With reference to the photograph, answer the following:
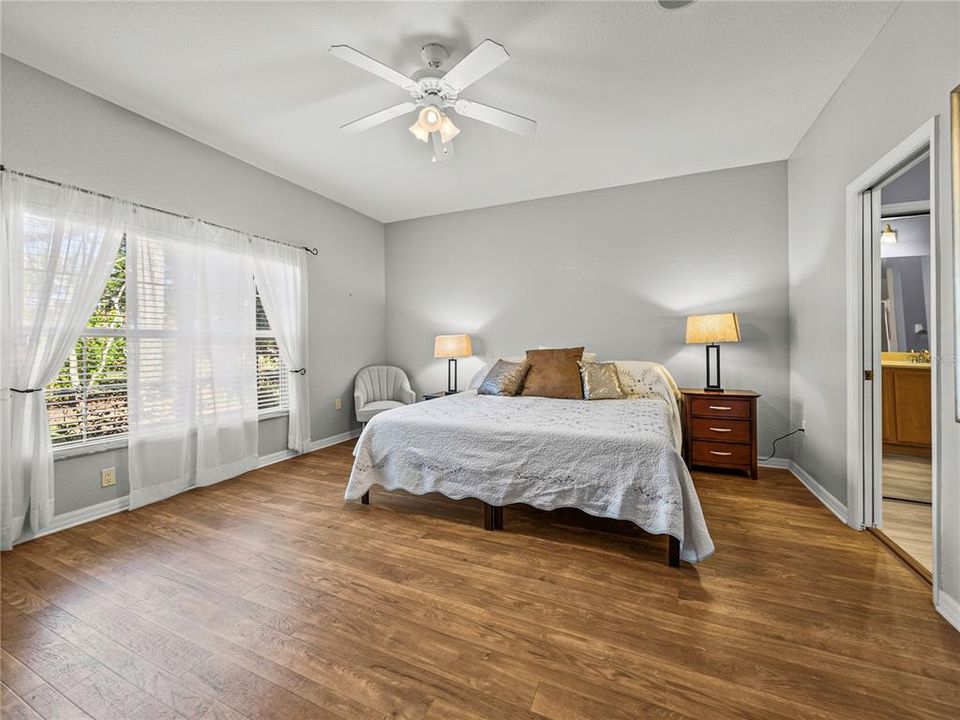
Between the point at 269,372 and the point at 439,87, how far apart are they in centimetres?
287

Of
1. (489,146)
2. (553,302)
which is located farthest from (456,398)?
(489,146)

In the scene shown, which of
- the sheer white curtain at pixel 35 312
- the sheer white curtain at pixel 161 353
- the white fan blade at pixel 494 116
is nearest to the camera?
the sheer white curtain at pixel 35 312

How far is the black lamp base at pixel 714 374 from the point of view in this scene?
3419 mm

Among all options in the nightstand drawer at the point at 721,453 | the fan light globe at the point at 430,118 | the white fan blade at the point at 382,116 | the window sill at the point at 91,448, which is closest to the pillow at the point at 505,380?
the nightstand drawer at the point at 721,453

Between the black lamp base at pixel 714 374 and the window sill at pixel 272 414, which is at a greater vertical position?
the black lamp base at pixel 714 374

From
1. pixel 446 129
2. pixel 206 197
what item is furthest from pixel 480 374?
Answer: pixel 206 197

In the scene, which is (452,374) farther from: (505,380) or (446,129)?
(446,129)

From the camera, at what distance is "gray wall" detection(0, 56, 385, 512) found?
90.0 inches

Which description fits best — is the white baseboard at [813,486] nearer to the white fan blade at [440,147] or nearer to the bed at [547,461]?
the bed at [547,461]

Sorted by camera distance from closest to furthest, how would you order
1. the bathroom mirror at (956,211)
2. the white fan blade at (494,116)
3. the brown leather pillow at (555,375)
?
1. the bathroom mirror at (956,211)
2. the white fan blade at (494,116)
3. the brown leather pillow at (555,375)

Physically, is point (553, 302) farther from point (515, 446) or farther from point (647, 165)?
point (515, 446)

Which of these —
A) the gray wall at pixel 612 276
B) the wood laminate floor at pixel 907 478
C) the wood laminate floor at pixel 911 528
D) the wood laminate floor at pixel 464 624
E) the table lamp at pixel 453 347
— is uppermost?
the gray wall at pixel 612 276

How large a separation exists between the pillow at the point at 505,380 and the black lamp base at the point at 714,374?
62.2 inches

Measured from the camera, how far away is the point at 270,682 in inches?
50.8
